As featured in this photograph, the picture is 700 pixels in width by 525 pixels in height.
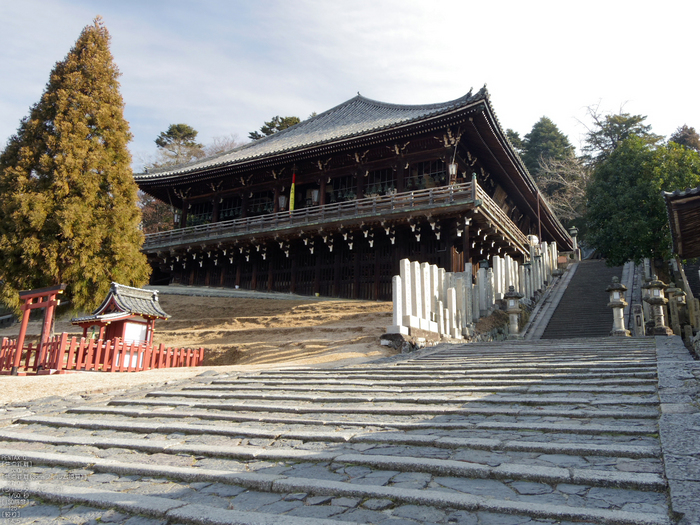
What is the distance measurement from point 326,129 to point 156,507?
23101mm

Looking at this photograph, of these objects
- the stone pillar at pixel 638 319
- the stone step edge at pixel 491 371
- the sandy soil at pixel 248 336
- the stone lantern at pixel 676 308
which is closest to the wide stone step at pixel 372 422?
the stone step edge at pixel 491 371

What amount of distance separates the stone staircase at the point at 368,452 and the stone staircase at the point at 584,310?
25.1 ft

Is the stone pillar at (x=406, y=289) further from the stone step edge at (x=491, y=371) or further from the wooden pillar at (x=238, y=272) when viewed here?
the wooden pillar at (x=238, y=272)

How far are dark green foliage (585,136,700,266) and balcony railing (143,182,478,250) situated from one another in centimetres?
531

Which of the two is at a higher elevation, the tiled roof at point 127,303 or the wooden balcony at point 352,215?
the wooden balcony at point 352,215

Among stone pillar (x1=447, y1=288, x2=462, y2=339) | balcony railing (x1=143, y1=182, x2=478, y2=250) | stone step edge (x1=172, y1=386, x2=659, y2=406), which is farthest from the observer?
balcony railing (x1=143, y1=182, x2=478, y2=250)

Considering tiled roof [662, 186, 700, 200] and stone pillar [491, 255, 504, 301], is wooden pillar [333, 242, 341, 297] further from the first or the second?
tiled roof [662, 186, 700, 200]

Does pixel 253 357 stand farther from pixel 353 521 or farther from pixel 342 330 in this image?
pixel 353 521

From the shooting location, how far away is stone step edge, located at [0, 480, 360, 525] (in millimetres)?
2625

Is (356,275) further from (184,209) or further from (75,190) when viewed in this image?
(184,209)

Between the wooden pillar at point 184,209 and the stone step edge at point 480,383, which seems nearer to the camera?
the stone step edge at point 480,383

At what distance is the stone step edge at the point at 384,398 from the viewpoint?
450cm

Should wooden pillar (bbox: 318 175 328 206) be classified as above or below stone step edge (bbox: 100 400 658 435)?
above

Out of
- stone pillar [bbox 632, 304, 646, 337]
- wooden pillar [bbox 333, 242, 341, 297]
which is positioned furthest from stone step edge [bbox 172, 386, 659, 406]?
wooden pillar [bbox 333, 242, 341, 297]
